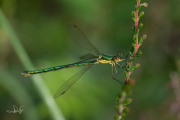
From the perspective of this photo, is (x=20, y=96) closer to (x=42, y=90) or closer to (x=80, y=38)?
(x=42, y=90)

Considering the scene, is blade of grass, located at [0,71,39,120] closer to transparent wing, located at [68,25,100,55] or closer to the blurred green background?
the blurred green background

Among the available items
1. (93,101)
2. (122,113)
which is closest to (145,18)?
(93,101)

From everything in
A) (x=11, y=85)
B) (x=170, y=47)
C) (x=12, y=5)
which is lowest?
(x=170, y=47)

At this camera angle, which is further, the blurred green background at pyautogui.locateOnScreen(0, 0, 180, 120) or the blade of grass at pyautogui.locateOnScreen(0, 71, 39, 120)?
the blurred green background at pyautogui.locateOnScreen(0, 0, 180, 120)

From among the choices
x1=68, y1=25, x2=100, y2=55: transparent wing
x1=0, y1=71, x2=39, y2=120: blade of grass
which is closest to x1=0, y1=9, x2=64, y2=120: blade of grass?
x1=0, y1=71, x2=39, y2=120: blade of grass

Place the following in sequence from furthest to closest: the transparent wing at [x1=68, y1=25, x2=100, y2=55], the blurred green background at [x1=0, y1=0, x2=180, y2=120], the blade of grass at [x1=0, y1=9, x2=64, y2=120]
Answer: the blurred green background at [x1=0, y1=0, x2=180, y2=120] < the transparent wing at [x1=68, y1=25, x2=100, y2=55] < the blade of grass at [x1=0, y1=9, x2=64, y2=120]

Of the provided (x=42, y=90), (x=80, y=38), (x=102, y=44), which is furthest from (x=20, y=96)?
(x=102, y=44)

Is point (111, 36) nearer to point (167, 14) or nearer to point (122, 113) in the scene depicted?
point (167, 14)

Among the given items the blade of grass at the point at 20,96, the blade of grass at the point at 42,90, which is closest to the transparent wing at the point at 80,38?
the blade of grass at the point at 42,90

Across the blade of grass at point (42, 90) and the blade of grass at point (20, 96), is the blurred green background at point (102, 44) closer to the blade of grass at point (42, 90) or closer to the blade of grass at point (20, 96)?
the blade of grass at point (20, 96)
